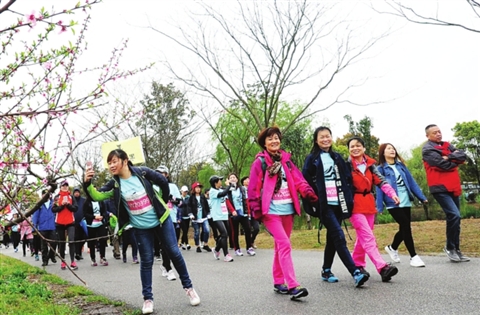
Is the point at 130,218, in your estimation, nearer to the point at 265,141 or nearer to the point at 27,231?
the point at 27,231

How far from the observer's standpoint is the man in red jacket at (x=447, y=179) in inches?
263

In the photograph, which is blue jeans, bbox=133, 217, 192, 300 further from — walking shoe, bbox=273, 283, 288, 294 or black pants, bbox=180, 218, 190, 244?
black pants, bbox=180, 218, 190, 244

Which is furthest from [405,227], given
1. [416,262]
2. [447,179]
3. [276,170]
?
[276,170]

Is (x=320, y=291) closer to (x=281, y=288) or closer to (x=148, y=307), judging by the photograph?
(x=281, y=288)

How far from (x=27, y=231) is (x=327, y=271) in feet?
11.7

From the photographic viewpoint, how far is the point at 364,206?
571 centimetres

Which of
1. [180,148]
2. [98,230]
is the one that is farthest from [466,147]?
[98,230]

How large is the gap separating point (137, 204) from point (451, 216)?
448cm

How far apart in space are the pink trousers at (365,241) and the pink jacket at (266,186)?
2.74 ft

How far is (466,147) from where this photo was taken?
37.6 m

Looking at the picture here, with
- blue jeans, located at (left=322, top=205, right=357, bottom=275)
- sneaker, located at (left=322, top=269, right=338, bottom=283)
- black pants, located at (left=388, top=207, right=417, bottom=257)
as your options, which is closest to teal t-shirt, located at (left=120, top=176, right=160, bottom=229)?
blue jeans, located at (left=322, top=205, right=357, bottom=275)

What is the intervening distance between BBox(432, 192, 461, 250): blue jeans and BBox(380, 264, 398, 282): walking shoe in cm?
191

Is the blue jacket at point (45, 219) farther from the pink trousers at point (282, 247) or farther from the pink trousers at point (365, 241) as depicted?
the pink trousers at point (365, 241)

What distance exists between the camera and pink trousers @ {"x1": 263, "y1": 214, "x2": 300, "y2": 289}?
488 centimetres
